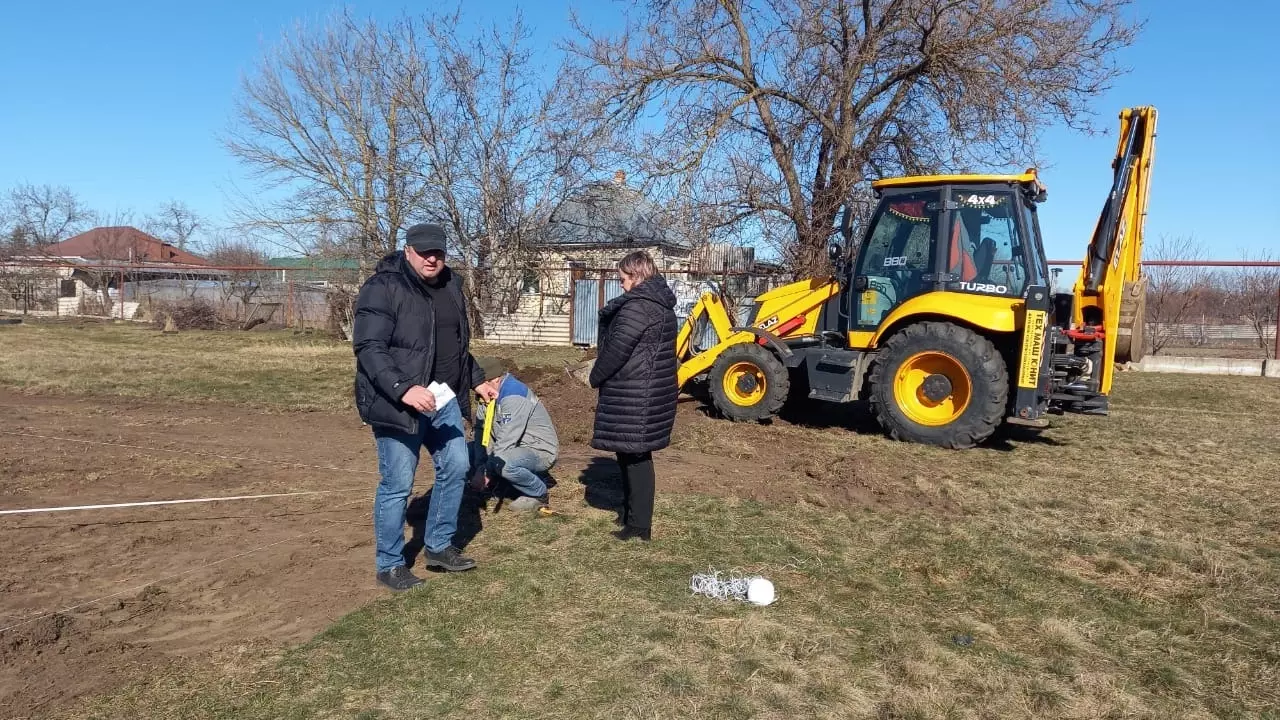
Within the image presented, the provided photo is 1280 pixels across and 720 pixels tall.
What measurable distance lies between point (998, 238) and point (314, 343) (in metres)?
16.1

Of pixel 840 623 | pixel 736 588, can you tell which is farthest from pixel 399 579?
pixel 840 623

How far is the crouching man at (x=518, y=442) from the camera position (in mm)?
5480

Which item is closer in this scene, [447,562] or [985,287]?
[447,562]

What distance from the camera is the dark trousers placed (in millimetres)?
4789

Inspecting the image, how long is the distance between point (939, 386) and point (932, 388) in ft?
0.22

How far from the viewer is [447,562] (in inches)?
170

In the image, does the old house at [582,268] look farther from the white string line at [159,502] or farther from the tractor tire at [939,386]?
the white string line at [159,502]

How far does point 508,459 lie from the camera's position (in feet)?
17.9

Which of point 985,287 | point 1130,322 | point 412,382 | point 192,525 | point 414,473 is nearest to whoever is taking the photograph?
point 412,382

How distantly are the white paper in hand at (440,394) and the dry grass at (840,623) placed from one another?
0.92 metres

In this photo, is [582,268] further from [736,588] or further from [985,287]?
[736,588]

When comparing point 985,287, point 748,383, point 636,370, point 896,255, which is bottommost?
point 748,383

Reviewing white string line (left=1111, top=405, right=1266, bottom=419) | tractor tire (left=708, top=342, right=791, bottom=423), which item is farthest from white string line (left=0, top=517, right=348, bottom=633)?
white string line (left=1111, top=405, right=1266, bottom=419)

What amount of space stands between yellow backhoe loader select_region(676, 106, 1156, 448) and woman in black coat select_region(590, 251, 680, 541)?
13.8 feet
